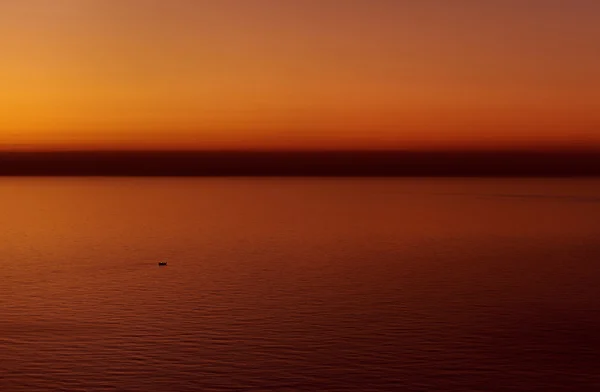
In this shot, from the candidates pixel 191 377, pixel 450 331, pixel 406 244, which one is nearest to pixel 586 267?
pixel 406 244

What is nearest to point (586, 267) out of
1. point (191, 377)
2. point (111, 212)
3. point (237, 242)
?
point (237, 242)

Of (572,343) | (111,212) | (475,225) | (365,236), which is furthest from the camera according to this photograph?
(111,212)

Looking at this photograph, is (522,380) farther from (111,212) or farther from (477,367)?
(111,212)

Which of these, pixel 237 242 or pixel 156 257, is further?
pixel 237 242

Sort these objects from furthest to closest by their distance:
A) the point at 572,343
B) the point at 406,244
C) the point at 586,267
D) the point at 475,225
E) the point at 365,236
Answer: the point at 475,225
the point at 365,236
the point at 406,244
the point at 586,267
the point at 572,343

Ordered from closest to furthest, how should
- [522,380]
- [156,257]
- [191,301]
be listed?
[522,380] < [191,301] < [156,257]

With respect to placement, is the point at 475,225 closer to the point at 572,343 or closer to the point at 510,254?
the point at 510,254
